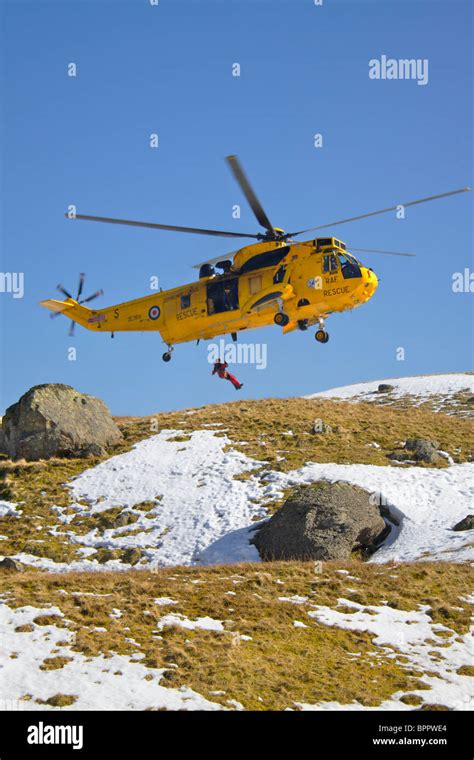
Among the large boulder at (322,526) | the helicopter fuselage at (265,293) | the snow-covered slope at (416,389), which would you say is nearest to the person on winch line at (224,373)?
the helicopter fuselage at (265,293)

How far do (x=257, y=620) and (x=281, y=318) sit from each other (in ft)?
50.7

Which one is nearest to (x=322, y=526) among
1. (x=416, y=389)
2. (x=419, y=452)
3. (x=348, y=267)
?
(x=348, y=267)

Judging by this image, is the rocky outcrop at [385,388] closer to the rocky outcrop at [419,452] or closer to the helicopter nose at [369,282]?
the rocky outcrop at [419,452]

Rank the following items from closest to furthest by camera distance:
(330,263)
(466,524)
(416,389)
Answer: (466,524) → (330,263) → (416,389)

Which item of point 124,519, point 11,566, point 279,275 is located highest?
point 279,275

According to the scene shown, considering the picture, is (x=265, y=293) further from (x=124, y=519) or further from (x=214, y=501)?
(x=124, y=519)

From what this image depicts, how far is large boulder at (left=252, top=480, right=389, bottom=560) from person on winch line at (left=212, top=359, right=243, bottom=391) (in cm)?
1104

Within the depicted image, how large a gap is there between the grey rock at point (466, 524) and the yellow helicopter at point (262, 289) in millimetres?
8777

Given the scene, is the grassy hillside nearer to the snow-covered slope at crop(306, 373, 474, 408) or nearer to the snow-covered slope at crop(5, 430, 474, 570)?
the snow-covered slope at crop(5, 430, 474, 570)

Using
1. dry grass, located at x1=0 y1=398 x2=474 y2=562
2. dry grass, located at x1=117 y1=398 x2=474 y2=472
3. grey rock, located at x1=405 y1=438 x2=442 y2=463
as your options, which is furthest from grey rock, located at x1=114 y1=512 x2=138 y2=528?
grey rock, located at x1=405 y1=438 x2=442 y2=463

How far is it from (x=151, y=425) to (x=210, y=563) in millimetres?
14954

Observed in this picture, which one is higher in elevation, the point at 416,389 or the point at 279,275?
the point at 279,275

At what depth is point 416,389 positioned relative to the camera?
61.3m
